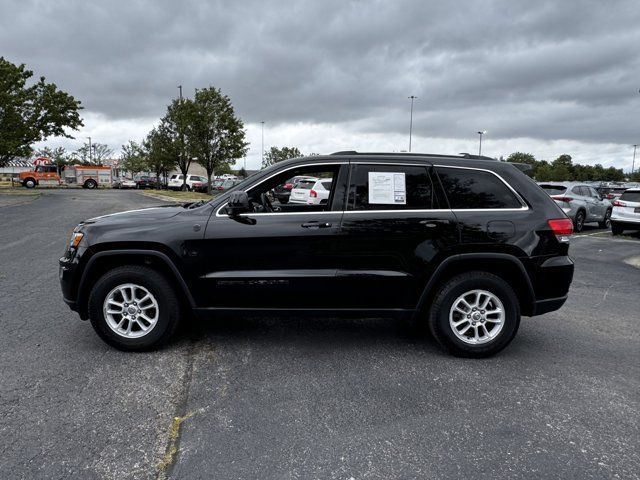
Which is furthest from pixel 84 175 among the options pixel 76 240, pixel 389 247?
pixel 389 247

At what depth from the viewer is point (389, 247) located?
4.03m

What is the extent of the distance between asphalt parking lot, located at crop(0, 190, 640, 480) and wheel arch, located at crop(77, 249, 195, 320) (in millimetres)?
479

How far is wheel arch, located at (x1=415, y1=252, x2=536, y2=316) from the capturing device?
13.3ft

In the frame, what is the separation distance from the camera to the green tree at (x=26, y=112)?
3066 cm

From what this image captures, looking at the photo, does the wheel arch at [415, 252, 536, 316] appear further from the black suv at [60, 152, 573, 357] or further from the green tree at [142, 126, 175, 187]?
the green tree at [142, 126, 175, 187]

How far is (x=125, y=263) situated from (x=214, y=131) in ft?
101

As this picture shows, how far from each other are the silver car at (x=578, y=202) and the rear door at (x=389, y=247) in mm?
11311

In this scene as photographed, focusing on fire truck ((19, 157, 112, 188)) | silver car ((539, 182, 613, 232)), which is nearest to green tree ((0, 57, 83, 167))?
fire truck ((19, 157, 112, 188))

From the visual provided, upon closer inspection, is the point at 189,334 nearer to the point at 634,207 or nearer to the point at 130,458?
the point at 130,458

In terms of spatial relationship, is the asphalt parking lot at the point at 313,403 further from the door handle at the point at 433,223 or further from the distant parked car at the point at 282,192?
the distant parked car at the point at 282,192

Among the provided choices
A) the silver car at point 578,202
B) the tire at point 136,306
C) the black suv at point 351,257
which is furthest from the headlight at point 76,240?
the silver car at point 578,202

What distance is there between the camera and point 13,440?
2773 mm

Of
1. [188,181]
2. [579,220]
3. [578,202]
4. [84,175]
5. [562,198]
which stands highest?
[84,175]

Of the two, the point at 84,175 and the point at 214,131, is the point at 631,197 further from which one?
the point at 84,175
